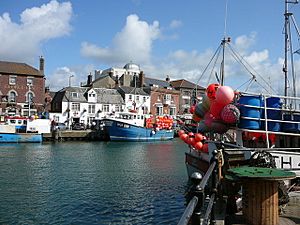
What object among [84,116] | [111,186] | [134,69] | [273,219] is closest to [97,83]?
[84,116]

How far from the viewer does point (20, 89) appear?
63.6 m

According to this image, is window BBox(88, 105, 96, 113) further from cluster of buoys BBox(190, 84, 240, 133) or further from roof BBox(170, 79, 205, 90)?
cluster of buoys BBox(190, 84, 240, 133)

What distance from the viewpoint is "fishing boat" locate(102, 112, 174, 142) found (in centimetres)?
5519

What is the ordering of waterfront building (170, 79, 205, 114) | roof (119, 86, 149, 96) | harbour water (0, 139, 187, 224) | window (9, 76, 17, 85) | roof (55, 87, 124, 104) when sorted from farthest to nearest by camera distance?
waterfront building (170, 79, 205, 114)
roof (119, 86, 149, 96)
roof (55, 87, 124, 104)
window (9, 76, 17, 85)
harbour water (0, 139, 187, 224)

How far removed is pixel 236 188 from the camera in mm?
8008

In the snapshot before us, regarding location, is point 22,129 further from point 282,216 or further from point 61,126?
point 282,216

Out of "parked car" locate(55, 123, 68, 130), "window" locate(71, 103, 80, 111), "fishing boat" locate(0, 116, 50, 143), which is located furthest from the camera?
"window" locate(71, 103, 80, 111)

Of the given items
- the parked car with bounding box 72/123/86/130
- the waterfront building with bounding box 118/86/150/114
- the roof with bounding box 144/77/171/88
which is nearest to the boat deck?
the parked car with bounding box 72/123/86/130

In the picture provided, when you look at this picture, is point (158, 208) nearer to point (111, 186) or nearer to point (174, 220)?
point (174, 220)

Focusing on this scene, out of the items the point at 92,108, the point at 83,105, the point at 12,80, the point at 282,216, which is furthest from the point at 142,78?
the point at 282,216

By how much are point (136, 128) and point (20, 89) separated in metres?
24.4

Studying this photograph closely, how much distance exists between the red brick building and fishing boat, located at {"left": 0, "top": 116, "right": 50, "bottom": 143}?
29.5 ft

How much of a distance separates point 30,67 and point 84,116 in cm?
1462

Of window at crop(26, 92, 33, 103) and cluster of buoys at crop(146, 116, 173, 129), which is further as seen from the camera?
window at crop(26, 92, 33, 103)
